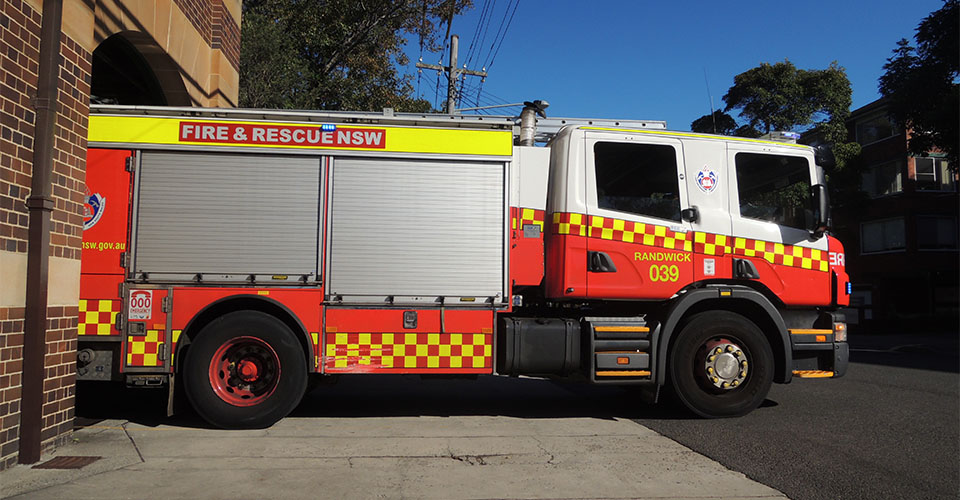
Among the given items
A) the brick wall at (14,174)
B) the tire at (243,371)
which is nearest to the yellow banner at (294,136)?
the brick wall at (14,174)

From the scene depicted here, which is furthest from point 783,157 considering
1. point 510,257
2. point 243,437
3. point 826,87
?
point 826,87

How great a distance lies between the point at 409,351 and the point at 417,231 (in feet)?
3.69

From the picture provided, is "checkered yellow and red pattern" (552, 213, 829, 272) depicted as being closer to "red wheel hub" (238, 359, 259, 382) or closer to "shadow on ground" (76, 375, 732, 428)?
"shadow on ground" (76, 375, 732, 428)

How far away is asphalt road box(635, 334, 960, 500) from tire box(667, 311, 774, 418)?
0.20 meters

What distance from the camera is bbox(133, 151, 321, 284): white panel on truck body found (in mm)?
6082

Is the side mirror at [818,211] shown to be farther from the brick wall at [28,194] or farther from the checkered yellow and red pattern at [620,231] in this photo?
the brick wall at [28,194]

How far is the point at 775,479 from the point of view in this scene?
472 cm

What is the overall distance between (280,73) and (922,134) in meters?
18.9

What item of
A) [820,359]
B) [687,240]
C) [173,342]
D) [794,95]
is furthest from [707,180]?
[794,95]

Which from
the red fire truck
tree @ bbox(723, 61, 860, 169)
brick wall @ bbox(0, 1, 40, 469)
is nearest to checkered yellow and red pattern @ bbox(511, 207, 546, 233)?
the red fire truck

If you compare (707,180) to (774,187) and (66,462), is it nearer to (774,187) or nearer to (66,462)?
(774,187)

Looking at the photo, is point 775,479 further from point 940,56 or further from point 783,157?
point 940,56

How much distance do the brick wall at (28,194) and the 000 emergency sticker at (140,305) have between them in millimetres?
542

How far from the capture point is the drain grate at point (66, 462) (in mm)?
4828
